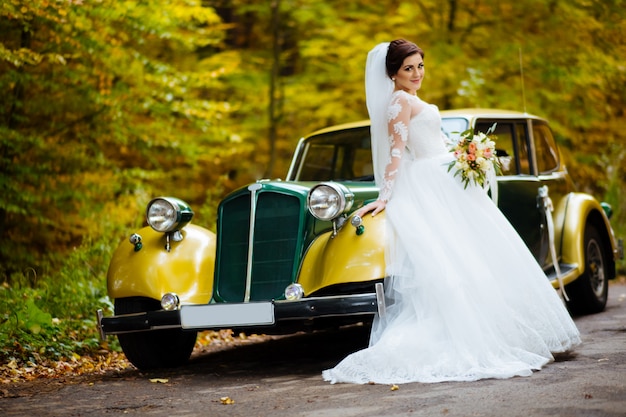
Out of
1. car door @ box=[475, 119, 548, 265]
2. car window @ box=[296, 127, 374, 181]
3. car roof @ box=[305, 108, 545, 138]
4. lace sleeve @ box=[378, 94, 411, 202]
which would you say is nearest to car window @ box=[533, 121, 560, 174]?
car door @ box=[475, 119, 548, 265]

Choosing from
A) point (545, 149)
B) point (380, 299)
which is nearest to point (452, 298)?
point (380, 299)

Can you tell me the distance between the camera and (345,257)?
17.6ft

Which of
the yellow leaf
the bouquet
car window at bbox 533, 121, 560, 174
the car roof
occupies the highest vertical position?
the car roof

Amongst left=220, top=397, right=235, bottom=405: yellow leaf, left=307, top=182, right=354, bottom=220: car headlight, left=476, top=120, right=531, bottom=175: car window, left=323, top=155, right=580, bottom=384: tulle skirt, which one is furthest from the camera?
left=476, top=120, right=531, bottom=175: car window

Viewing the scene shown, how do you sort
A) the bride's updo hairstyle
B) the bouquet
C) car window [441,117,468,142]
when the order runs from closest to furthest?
the bouquet
the bride's updo hairstyle
car window [441,117,468,142]

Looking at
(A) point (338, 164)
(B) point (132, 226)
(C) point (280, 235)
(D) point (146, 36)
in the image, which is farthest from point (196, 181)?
(C) point (280, 235)

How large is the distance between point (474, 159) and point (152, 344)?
2687mm

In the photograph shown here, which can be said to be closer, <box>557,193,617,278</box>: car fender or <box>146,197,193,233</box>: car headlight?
<box>146,197,193,233</box>: car headlight

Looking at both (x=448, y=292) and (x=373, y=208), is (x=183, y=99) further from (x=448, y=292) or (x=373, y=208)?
(x=448, y=292)

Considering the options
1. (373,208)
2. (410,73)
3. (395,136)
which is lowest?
(373,208)

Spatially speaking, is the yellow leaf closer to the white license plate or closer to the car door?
the white license plate

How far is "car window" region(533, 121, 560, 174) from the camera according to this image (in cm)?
792

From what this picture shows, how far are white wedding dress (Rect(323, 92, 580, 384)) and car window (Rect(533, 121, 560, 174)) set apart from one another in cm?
221

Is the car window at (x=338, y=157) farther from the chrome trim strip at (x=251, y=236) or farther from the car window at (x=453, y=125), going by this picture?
the chrome trim strip at (x=251, y=236)
